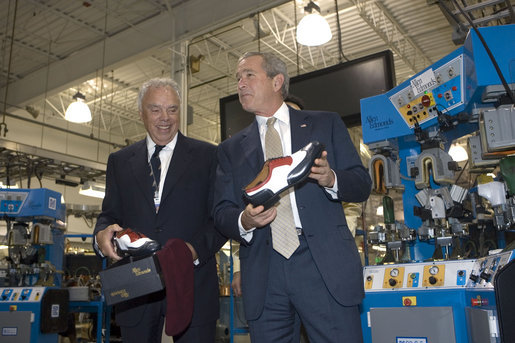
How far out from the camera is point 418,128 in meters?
3.78

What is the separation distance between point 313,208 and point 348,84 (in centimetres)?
479

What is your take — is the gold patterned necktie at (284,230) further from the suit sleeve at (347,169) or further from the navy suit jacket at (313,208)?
the suit sleeve at (347,169)

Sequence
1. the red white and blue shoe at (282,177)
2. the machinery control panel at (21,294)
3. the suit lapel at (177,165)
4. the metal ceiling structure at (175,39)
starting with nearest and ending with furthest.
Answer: the red white and blue shoe at (282,177), the suit lapel at (177,165), the machinery control panel at (21,294), the metal ceiling structure at (175,39)

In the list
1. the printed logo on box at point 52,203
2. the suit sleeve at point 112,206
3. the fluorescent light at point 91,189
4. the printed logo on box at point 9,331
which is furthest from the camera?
the fluorescent light at point 91,189

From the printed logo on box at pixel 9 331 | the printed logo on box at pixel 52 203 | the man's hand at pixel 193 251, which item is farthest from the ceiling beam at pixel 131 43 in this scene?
the man's hand at pixel 193 251

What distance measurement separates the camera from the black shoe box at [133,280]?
1719 mm

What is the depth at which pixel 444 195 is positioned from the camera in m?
3.57

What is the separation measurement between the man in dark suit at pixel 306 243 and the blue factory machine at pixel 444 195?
0.94m

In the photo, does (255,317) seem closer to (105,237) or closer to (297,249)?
(297,249)

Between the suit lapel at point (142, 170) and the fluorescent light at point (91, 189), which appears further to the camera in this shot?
the fluorescent light at point (91, 189)

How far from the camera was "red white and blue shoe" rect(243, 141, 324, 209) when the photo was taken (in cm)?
153

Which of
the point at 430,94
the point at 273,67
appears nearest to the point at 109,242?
the point at 273,67

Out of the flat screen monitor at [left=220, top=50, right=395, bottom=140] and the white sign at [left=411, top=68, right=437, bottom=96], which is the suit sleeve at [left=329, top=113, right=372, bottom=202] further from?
the flat screen monitor at [left=220, top=50, right=395, bottom=140]

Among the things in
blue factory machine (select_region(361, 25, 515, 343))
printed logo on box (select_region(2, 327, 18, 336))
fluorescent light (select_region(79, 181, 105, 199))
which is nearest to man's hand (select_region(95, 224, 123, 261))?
blue factory machine (select_region(361, 25, 515, 343))
